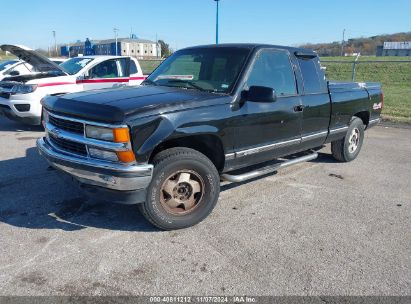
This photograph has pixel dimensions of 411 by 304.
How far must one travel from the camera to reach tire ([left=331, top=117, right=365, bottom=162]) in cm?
627

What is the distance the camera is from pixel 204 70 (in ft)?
15.0

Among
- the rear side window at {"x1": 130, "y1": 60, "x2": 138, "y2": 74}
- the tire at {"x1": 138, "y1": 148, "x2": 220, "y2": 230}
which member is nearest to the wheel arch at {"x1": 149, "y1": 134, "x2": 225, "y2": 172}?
the tire at {"x1": 138, "y1": 148, "x2": 220, "y2": 230}

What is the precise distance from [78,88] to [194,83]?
17.9ft

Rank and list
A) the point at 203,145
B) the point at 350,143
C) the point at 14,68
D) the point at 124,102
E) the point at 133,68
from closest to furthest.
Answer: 1. the point at 124,102
2. the point at 203,145
3. the point at 350,143
4. the point at 133,68
5. the point at 14,68

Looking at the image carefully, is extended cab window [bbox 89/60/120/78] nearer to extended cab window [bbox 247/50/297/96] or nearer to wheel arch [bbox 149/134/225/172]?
extended cab window [bbox 247/50/297/96]

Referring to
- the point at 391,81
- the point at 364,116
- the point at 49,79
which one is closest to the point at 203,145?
the point at 364,116

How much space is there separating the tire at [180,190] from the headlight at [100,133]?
49cm

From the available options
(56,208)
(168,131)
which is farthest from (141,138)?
(56,208)

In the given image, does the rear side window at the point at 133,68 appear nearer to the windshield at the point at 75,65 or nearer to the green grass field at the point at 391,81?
the windshield at the point at 75,65

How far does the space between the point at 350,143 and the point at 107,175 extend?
4.53m

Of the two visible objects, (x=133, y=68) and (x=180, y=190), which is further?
(x=133, y=68)

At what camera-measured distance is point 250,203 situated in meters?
4.58

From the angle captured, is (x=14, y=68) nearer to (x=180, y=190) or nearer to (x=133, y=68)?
(x=133, y=68)

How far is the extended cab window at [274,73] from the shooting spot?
174 inches
